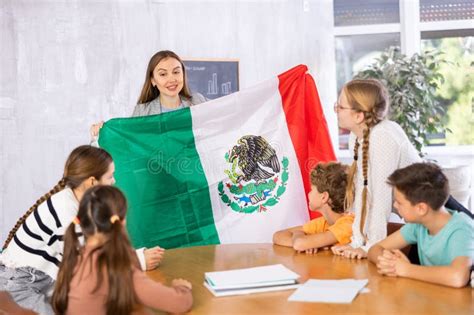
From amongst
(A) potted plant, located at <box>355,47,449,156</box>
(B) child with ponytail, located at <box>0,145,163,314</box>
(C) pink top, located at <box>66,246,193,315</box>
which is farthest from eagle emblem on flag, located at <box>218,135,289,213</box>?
(A) potted plant, located at <box>355,47,449,156</box>

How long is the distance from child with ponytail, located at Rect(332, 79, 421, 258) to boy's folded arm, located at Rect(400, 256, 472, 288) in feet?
1.41

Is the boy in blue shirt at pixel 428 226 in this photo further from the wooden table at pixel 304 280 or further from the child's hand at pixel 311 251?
the child's hand at pixel 311 251

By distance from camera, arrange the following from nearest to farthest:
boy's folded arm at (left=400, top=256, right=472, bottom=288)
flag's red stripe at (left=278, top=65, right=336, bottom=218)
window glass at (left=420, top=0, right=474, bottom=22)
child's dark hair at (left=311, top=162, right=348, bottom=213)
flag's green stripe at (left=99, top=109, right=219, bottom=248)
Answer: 1. boy's folded arm at (left=400, top=256, right=472, bottom=288)
2. child's dark hair at (left=311, top=162, right=348, bottom=213)
3. flag's green stripe at (left=99, top=109, right=219, bottom=248)
4. flag's red stripe at (left=278, top=65, right=336, bottom=218)
5. window glass at (left=420, top=0, right=474, bottom=22)

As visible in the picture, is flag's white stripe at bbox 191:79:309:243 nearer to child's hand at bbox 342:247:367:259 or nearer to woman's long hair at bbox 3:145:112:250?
child's hand at bbox 342:247:367:259

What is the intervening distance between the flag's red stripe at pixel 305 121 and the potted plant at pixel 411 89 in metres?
2.47

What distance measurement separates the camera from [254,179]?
3.40 metres

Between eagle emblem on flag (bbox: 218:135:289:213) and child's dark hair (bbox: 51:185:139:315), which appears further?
eagle emblem on flag (bbox: 218:135:289:213)

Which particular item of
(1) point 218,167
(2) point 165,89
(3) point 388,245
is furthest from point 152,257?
(2) point 165,89

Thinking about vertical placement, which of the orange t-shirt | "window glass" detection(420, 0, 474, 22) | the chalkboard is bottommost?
the orange t-shirt

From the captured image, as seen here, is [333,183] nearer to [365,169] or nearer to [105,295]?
[365,169]

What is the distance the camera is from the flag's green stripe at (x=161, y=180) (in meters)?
3.31

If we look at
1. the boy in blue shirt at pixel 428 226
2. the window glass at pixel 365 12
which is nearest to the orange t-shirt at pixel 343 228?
the boy in blue shirt at pixel 428 226

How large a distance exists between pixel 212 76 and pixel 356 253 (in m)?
3.46

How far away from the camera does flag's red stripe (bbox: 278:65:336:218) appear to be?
3.48 meters
